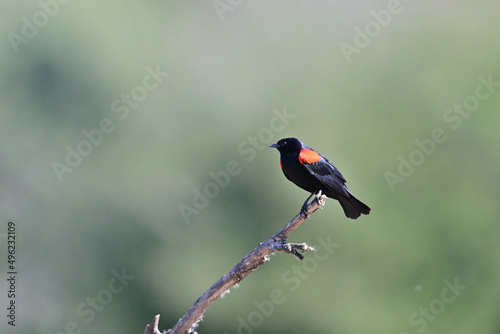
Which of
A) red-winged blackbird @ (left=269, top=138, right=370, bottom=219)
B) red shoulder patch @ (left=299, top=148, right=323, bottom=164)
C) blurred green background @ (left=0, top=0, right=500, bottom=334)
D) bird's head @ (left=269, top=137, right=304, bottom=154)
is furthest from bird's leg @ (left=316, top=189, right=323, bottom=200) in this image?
blurred green background @ (left=0, top=0, right=500, bottom=334)

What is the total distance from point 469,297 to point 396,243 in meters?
1.71

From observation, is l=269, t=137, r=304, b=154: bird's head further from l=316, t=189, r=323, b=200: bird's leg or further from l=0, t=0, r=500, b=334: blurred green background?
l=0, t=0, r=500, b=334: blurred green background

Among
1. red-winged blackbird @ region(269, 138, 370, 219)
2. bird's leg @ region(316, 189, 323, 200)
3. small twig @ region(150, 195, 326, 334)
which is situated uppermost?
red-winged blackbird @ region(269, 138, 370, 219)

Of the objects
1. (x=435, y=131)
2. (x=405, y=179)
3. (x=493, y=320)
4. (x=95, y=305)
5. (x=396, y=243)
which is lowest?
(x=493, y=320)

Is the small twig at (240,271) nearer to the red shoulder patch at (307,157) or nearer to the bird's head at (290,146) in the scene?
the red shoulder patch at (307,157)

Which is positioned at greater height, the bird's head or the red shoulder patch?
the bird's head

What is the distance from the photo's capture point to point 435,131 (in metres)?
10.1

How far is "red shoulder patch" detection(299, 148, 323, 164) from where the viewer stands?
4.27 metres

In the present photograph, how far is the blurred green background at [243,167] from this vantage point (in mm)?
9469

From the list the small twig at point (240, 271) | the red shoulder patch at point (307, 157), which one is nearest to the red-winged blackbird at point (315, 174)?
Result: the red shoulder patch at point (307, 157)

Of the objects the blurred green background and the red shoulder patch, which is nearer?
the red shoulder patch

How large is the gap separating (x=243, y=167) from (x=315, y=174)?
576 centimetres

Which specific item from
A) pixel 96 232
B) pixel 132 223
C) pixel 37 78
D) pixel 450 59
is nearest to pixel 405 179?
pixel 450 59

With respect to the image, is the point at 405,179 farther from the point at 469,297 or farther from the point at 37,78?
the point at 37,78
